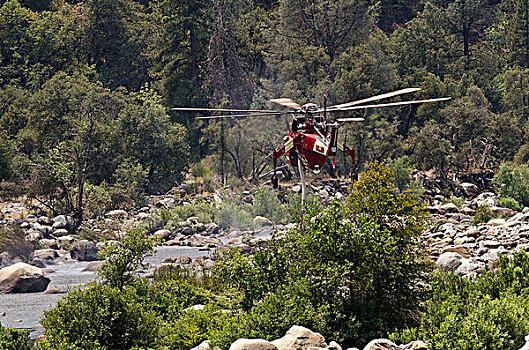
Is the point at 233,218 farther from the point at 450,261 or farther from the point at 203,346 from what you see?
the point at 203,346

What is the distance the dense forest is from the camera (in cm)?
3719

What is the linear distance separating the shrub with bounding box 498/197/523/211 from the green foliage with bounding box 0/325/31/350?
913 inches

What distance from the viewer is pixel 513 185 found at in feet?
99.7

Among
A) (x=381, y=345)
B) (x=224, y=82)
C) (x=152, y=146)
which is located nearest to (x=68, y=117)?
(x=152, y=146)

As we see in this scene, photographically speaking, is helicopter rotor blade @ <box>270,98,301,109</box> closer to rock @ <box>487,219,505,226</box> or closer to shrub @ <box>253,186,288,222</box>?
rock @ <box>487,219,505,226</box>

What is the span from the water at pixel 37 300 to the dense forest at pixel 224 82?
6488mm

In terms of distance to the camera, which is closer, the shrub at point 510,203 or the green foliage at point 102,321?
the green foliage at point 102,321

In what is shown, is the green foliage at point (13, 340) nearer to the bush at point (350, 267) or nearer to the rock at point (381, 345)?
the bush at point (350, 267)

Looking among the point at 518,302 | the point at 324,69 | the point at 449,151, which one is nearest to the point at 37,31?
the point at 324,69

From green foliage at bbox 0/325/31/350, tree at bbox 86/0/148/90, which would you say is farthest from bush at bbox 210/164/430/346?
tree at bbox 86/0/148/90

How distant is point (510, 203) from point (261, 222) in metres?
10.5

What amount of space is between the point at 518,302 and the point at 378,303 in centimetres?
224

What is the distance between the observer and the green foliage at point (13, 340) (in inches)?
378

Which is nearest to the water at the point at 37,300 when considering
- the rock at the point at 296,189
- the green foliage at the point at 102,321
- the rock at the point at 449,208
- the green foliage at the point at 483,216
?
the green foliage at the point at 102,321
